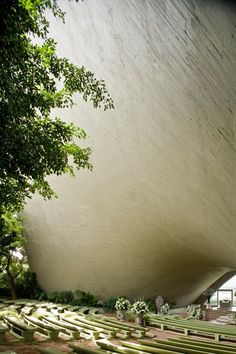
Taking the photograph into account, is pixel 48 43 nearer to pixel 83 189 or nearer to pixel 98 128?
pixel 98 128

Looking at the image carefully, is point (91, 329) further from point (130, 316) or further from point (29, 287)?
point (29, 287)

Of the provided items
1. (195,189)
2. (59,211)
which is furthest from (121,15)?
(59,211)

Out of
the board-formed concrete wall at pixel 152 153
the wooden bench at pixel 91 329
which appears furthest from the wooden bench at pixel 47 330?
the board-formed concrete wall at pixel 152 153

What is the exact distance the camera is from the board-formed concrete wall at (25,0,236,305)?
25.8 feet

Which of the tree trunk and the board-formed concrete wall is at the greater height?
the board-formed concrete wall

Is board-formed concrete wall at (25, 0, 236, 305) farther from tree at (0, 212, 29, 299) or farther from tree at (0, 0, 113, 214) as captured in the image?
tree at (0, 0, 113, 214)

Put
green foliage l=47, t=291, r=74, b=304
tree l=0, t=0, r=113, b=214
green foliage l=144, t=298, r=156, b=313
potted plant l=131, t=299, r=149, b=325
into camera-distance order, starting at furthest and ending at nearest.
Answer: green foliage l=47, t=291, r=74, b=304 → green foliage l=144, t=298, r=156, b=313 → potted plant l=131, t=299, r=149, b=325 → tree l=0, t=0, r=113, b=214

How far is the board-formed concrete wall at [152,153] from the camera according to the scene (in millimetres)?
7859

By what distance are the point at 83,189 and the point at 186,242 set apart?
5.78 metres

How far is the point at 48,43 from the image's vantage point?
5730 mm

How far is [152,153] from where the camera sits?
1104 centimetres

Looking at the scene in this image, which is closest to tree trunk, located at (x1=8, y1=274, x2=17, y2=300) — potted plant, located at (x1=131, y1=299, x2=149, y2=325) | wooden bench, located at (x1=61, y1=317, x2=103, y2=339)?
wooden bench, located at (x1=61, y1=317, x2=103, y2=339)

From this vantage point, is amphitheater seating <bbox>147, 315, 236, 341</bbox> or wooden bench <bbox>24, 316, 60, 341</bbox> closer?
wooden bench <bbox>24, 316, 60, 341</bbox>

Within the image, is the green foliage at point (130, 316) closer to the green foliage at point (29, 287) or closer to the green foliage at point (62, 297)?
the green foliage at point (62, 297)
